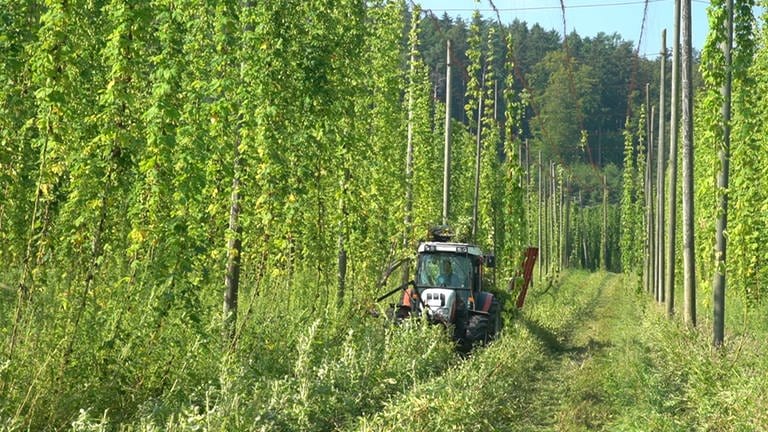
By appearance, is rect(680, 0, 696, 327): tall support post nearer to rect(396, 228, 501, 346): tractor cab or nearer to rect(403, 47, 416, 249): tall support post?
rect(396, 228, 501, 346): tractor cab

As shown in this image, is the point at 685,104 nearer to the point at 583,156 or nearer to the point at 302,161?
the point at 302,161

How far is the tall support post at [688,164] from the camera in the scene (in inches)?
603

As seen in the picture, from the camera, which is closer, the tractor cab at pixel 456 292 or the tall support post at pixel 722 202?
the tall support post at pixel 722 202

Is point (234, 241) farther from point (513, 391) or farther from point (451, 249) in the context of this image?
point (451, 249)

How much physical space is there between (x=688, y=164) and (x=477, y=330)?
4.60 metres

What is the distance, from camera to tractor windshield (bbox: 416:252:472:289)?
16203mm

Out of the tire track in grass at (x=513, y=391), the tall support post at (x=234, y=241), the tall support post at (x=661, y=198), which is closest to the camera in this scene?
the tire track in grass at (x=513, y=391)

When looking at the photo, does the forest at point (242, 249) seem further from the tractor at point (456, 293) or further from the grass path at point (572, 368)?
the tractor at point (456, 293)

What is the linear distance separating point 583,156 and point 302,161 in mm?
119913


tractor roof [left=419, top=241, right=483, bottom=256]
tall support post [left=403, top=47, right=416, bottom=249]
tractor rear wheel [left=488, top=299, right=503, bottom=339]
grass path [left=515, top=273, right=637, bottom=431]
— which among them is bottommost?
grass path [left=515, top=273, right=637, bottom=431]

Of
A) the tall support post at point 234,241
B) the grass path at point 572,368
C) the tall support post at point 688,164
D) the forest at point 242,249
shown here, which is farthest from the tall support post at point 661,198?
the tall support post at point 234,241

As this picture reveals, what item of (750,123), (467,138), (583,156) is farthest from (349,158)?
(583,156)

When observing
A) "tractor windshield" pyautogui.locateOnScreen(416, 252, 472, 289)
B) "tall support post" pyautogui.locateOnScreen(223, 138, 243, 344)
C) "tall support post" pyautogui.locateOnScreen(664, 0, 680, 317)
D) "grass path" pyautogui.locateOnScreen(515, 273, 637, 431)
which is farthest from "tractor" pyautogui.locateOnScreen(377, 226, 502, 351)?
"tall support post" pyautogui.locateOnScreen(664, 0, 680, 317)

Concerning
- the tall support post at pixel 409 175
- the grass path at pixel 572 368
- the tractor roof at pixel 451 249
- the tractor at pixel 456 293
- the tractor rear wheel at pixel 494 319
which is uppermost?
the tall support post at pixel 409 175
